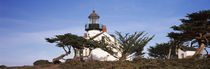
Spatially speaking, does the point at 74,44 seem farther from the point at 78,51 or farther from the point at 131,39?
the point at 78,51

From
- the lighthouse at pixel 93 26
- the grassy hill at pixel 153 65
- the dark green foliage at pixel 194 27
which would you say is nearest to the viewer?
the grassy hill at pixel 153 65

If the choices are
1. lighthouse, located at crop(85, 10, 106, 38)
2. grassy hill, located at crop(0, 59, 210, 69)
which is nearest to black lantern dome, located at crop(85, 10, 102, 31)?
lighthouse, located at crop(85, 10, 106, 38)

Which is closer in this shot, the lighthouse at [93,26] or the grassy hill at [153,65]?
the grassy hill at [153,65]

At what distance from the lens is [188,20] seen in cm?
3180

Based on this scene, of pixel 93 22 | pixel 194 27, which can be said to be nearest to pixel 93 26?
pixel 93 22

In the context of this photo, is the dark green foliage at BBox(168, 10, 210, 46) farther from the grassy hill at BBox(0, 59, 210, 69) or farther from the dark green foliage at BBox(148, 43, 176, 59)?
the dark green foliage at BBox(148, 43, 176, 59)

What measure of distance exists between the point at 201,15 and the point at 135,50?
9.64 m

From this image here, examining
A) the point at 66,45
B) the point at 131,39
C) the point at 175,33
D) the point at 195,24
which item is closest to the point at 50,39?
the point at 66,45

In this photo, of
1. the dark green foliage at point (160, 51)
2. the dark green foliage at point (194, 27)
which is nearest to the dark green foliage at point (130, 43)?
the dark green foliage at point (194, 27)

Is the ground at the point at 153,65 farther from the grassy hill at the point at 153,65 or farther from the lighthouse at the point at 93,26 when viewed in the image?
the lighthouse at the point at 93,26

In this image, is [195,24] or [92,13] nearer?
[195,24]

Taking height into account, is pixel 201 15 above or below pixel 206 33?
above

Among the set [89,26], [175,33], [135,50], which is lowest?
[135,50]

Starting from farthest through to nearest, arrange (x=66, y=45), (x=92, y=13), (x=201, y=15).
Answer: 1. (x=92, y=13)
2. (x=66, y=45)
3. (x=201, y=15)
